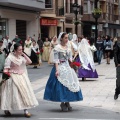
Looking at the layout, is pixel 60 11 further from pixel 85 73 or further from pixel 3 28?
pixel 85 73

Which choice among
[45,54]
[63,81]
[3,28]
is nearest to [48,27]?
[3,28]

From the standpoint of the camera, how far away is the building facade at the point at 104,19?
185 ft

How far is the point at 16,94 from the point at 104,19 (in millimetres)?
54077

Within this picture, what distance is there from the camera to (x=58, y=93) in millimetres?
10258

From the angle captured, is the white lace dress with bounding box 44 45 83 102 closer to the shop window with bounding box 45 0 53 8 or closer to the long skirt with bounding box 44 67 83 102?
the long skirt with bounding box 44 67 83 102

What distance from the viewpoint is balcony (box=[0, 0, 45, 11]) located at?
31353 millimetres

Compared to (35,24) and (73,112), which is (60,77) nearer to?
(73,112)

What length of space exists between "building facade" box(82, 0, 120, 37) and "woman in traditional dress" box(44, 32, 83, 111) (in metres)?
39.6

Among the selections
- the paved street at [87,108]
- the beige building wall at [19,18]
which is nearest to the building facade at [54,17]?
the beige building wall at [19,18]

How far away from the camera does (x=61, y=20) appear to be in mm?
44031

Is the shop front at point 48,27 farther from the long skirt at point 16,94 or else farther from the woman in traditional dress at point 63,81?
the long skirt at point 16,94

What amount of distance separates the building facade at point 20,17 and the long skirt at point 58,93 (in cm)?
2109

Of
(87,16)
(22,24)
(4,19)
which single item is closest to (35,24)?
(22,24)

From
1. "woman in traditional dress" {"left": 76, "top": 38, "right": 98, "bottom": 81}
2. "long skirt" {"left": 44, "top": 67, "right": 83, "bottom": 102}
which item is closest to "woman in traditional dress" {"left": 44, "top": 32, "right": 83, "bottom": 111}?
"long skirt" {"left": 44, "top": 67, "right": 83, "bottom": 102}
